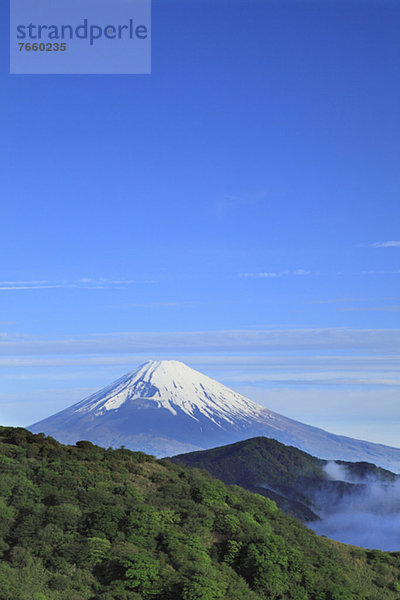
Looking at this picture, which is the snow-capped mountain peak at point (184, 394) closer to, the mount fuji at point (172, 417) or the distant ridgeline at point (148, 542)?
the mount fuji at point (172, 417)

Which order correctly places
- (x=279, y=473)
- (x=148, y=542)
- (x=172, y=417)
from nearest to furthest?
(x=148, y=542) → (x=279, y=473) → (x=172, y=417)

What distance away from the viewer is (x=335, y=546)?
108 feet

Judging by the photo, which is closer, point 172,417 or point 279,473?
point 279,473

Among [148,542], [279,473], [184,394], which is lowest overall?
[279,473]

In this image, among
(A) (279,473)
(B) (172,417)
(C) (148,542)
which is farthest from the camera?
(B) (172,417)

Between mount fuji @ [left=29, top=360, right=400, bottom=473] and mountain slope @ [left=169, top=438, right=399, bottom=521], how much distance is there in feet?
181

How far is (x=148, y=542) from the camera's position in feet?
82.6

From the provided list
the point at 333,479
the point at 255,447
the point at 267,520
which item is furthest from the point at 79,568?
the point at 333,479

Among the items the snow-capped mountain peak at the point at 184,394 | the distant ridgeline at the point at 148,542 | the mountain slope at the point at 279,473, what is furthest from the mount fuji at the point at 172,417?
the distant ridgeline at the point at 148,542

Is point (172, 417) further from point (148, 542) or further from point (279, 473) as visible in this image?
point (148, 542)

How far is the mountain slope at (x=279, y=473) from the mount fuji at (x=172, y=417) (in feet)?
181

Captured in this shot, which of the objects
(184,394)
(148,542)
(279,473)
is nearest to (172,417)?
(184,394)

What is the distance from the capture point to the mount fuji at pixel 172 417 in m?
173

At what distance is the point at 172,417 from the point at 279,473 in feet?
272
